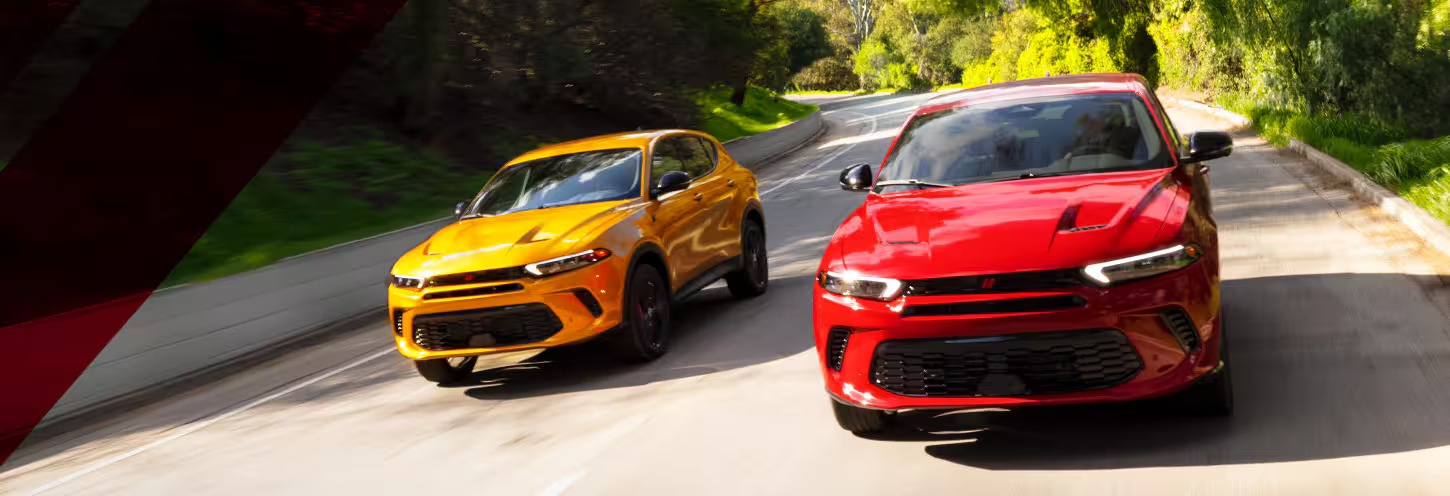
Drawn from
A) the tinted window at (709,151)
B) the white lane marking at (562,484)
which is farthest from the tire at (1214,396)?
the tinted window at (709,151)

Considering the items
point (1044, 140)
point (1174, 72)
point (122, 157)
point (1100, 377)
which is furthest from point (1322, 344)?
point (1174, 72)

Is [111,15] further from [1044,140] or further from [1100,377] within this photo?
[1100,377]

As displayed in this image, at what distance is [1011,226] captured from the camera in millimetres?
5484

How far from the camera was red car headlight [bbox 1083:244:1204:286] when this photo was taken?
505cm

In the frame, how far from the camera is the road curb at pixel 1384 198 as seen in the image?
10180 millimetres

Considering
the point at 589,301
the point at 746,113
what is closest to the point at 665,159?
the point at 589,301

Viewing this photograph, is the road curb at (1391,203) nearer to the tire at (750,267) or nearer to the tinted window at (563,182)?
the tire at (750,267)

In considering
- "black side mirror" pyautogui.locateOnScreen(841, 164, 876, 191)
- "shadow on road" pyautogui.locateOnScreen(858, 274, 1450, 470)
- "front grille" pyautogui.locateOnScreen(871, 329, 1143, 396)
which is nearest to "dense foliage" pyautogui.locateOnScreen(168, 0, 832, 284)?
"black side mirror" pyautogui.locateOnScreen(841, 164, 876, 191)

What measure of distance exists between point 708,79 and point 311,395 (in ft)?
85.2

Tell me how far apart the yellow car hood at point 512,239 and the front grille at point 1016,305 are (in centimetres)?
340

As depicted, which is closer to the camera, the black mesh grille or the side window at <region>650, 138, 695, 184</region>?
the black mesh grille

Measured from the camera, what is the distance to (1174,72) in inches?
1496
